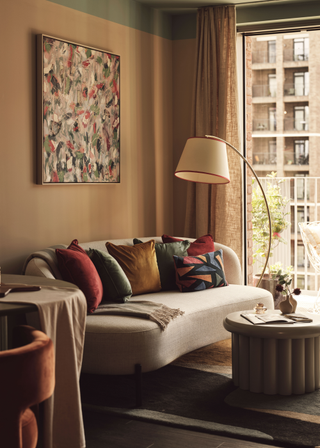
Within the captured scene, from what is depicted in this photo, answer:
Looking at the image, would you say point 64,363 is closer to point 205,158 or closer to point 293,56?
point 205,158

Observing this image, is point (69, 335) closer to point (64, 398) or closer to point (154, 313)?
point (64, 398)

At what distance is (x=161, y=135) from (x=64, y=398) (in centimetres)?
342

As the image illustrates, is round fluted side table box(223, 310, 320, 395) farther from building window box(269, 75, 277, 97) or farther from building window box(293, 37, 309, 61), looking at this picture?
building window box(293, 37, 309, 61)

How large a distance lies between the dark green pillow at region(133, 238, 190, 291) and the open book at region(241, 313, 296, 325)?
95 cm

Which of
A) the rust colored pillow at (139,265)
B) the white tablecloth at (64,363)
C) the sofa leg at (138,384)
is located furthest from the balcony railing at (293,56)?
the white tablecloth at (64,363)

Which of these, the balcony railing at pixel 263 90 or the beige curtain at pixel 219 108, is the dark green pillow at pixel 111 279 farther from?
the balcony railing at pixel 263 90

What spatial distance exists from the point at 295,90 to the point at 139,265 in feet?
11.0

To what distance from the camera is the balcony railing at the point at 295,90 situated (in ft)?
20.6

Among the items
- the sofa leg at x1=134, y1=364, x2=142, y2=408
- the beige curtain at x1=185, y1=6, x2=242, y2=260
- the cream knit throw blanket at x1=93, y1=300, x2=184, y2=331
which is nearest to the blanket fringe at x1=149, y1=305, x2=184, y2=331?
the cream knit throw blanket at x1=93, y1=300, x2=184, y2=331

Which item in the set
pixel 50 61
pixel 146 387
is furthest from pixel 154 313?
pixel 50 61

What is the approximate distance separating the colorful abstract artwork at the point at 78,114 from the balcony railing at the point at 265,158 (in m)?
2.18

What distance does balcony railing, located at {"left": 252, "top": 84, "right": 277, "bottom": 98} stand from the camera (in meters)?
6.34

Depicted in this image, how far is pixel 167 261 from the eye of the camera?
431cm

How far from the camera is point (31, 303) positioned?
7.41ft
